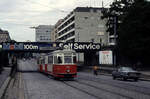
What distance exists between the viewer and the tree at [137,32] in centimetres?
4953

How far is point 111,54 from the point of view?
58.8 m

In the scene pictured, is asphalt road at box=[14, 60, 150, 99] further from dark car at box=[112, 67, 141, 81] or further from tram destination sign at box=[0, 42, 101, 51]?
tram destination sign at box=[0, 42, 101, 51]

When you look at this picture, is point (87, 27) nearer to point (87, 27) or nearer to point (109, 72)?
point (87, 27)

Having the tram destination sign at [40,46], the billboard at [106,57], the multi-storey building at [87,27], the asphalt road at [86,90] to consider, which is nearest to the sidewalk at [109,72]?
the billboard at [106,57]

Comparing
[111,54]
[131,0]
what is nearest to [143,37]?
[111,54]

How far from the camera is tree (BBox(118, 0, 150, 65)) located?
163 ft

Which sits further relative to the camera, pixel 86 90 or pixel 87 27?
pixel 87 27

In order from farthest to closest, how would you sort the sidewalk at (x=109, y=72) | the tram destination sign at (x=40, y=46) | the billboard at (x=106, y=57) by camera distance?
the tram destination sign at (x=40, y=46), the billboard at (x=106, y=57), the sidewalk at (x=109, y=72)

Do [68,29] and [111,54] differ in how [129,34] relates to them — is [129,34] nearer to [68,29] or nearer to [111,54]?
[111,54]

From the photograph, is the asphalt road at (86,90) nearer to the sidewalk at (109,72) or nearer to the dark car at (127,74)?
the dark car at (127,74)

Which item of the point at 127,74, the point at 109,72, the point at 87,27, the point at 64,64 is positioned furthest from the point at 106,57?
the point at 87,27

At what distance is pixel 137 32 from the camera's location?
51031mm

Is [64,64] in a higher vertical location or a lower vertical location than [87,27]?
lower

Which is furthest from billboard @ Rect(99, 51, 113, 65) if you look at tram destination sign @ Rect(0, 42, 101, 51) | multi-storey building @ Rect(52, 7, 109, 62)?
multi-storey building @ Rect(52, 7, 109, 62)
